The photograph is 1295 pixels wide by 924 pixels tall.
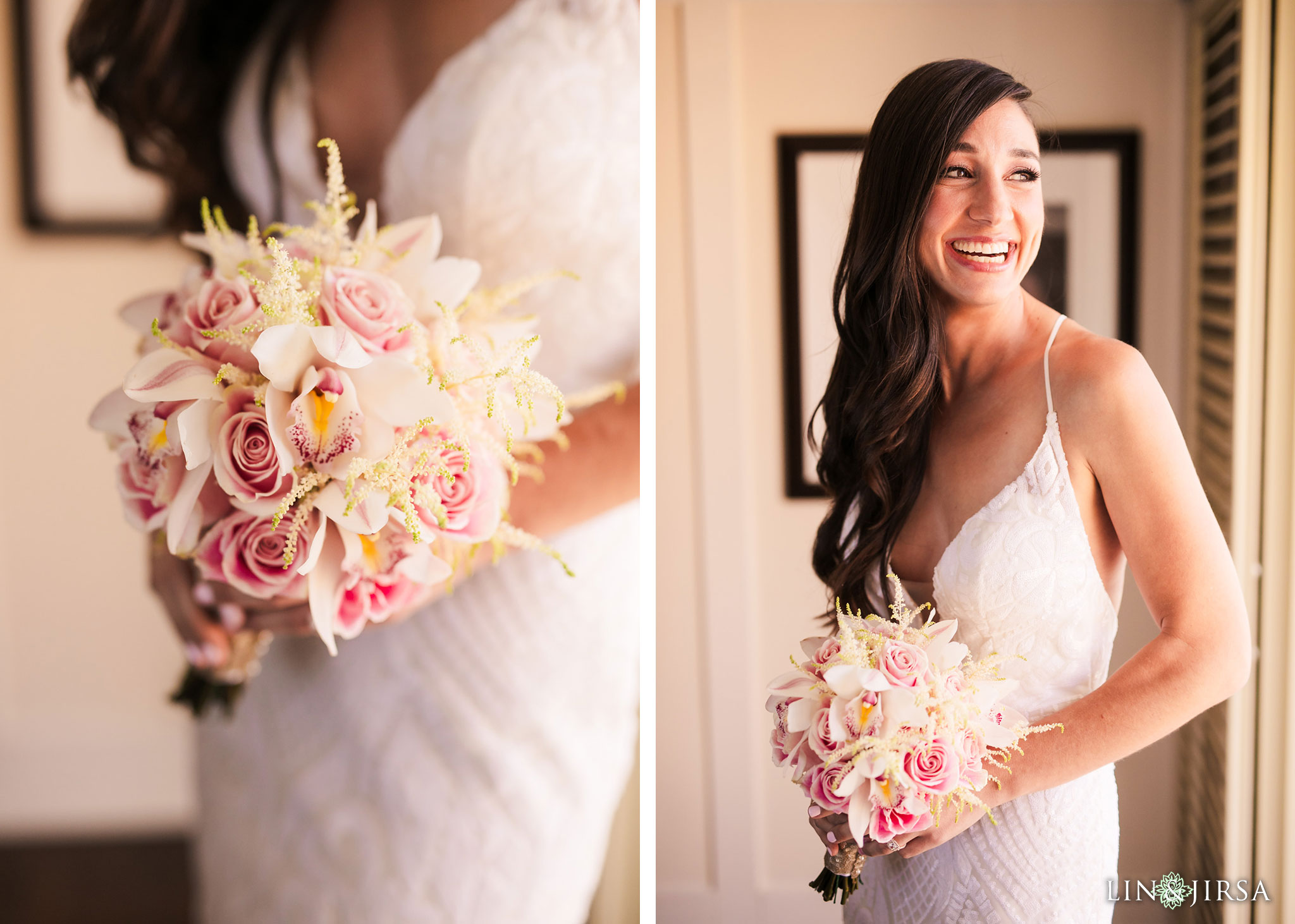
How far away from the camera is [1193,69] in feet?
2.63

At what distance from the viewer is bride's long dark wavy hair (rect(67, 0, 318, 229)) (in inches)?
32.9

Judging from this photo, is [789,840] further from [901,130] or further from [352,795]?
[901,130]

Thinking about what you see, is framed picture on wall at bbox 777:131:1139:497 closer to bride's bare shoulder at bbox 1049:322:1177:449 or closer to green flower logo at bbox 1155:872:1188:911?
bride's bare shoulder at bbox 1049:322:1177:449

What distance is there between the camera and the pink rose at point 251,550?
543mm

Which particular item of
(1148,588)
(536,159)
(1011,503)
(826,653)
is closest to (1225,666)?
(1148,588)

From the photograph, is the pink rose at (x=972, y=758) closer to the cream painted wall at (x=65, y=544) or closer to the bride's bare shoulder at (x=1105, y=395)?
the bride's bare shoulder at (x=1105, y=395)

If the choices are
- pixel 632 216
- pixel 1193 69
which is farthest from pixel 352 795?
pixel 1193 69

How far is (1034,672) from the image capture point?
725mm

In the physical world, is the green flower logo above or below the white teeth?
below

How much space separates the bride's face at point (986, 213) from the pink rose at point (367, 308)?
1.50 feet

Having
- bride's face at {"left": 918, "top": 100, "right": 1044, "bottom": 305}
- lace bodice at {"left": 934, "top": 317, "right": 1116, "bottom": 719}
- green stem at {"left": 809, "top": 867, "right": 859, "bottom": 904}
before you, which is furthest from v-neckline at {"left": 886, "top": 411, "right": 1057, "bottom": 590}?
green stem at {"left": 809, "top": 867, "right": 859, "bottom": 904}

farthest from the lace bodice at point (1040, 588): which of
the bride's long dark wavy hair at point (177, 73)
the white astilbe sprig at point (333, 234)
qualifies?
the bride's long dark wavy hair at point (177, 73)

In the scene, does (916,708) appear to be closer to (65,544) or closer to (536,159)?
(536,159)

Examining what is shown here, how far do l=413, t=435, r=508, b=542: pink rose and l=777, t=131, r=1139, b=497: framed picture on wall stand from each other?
0.45 metres
